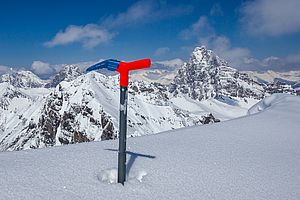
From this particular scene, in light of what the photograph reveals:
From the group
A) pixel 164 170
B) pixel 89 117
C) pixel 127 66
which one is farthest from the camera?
pixel 89 117

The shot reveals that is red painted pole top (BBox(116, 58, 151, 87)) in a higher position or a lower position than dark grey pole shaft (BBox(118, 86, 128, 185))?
higher

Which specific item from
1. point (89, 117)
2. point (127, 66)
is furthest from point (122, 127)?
point (89, 117)

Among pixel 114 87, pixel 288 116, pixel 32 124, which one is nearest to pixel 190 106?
pixel 114 87

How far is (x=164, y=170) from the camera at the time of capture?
3523mm

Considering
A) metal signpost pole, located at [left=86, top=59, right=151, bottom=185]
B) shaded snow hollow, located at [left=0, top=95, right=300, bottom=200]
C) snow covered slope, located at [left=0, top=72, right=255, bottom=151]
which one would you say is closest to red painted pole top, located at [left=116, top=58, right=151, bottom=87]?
metal signpost pole, located at [left=86, top=59, right=151, bottom=185]

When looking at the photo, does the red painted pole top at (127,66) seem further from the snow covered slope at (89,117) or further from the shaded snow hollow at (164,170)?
the snow covered slope at (89,117)

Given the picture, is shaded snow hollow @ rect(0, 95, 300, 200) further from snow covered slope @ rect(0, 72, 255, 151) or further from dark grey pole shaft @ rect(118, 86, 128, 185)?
snow covered slope @ rect(0, 72, 255, 151)

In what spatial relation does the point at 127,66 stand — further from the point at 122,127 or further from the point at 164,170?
the point at 164,170

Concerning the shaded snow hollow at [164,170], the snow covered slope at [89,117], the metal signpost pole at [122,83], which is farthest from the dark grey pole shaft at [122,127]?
the snow covered slope at [89,117]

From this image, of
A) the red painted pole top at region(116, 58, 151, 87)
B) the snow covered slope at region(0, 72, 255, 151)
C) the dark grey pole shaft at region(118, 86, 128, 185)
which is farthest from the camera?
the snow covered slope at region(0, 72, 255, 151)

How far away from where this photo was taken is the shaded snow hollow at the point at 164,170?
285cm

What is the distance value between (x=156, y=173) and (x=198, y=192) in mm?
652

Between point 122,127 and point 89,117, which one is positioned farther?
point 89,117

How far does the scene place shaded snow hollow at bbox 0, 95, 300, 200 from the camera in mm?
2852
